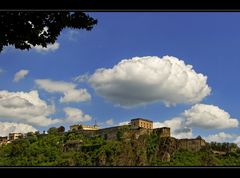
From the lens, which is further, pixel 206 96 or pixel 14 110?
pixel 206 96

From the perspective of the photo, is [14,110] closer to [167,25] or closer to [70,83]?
[70,83]

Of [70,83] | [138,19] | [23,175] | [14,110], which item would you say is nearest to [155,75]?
[138,19]

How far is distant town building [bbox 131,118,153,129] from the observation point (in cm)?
221

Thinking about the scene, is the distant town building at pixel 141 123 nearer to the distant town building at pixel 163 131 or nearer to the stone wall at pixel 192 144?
the distant town building at pixel 163 131

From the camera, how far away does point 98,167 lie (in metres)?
1.08

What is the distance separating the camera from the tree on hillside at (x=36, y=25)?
4.63 feet

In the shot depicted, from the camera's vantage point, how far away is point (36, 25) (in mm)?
1520

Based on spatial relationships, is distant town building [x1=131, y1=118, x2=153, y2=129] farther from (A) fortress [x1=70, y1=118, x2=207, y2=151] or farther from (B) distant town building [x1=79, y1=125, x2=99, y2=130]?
(B) distant town building [x1=79, y1=125, x2=99, y2=130]

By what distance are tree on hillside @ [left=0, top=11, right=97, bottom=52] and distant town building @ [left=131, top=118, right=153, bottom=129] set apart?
829 mm

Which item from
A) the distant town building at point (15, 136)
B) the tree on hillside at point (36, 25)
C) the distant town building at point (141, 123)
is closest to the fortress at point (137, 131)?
the distant town building at point (141, 123)

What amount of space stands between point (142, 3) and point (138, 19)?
76cm

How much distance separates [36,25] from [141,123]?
1025 mm

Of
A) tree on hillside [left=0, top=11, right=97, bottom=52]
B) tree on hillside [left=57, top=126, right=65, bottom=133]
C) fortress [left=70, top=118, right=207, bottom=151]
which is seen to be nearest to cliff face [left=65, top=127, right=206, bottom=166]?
fortress [left=70, top=118, right=207, bottom=151]

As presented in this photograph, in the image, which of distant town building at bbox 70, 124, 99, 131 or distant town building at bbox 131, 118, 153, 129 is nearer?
distant town building at bbox 131, 118, 153, 129
